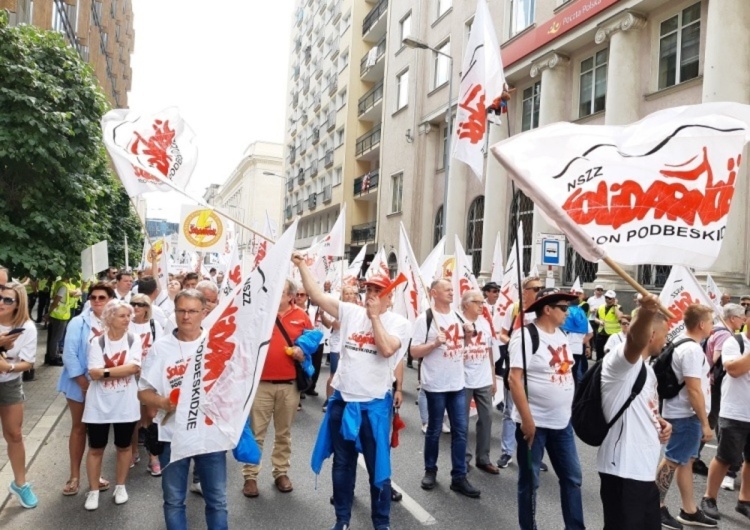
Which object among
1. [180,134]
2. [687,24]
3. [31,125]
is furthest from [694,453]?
[687,24]

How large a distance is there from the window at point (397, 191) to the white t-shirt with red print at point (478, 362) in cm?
2402

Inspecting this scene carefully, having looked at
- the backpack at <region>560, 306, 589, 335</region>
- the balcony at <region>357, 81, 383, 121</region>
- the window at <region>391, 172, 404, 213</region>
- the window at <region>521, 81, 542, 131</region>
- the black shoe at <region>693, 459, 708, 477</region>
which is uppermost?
the balcony at <region>357, 81, 383, 121</region>

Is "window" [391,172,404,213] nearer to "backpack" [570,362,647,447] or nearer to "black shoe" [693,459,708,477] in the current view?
"black shoe" [693,459,708,477]

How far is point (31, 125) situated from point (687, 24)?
1486 cm

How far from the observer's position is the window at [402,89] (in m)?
30.6

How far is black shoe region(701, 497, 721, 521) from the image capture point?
16.2ft

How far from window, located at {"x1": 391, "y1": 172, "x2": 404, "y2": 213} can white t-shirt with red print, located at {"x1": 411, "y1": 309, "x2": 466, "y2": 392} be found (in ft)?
80.9

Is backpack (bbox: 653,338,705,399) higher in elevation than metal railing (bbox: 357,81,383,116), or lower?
lower

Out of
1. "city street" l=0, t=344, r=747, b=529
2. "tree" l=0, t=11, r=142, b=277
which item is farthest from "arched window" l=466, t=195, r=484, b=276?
"city street" l=0, t=344, r=747, b=529

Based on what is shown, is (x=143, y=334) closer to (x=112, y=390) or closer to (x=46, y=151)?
(x=112, y=390)

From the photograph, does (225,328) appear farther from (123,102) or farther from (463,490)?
(123,102)

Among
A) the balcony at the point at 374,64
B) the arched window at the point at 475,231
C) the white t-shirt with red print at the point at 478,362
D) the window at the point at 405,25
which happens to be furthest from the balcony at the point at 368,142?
the white t-shirt with red print at the point at 478,362

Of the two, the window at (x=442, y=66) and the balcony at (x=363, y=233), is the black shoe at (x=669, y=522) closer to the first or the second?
the window at (x=442, y=66)

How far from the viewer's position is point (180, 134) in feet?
27.3
